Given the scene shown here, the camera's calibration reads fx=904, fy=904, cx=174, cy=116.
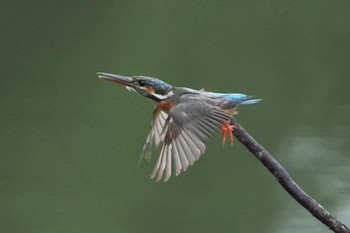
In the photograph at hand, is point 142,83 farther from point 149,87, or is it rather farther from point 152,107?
point 152,107

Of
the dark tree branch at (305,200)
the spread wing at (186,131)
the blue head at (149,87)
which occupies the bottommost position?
the dark tree branch at (305,200)

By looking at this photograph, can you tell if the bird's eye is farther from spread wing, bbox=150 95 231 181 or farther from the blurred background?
the blurred background

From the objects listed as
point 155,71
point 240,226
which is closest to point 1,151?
point 155,71

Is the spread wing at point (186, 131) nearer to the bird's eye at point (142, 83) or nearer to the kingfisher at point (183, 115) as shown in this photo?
the kingfisher at point (183, 115)

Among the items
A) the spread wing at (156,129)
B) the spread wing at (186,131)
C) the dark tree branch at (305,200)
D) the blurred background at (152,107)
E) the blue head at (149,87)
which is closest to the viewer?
the dark tree branch at (305,200)

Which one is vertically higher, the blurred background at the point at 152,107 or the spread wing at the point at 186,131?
the blurred background at the point at 152,107

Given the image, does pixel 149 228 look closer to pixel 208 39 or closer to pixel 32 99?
pixel 32 99

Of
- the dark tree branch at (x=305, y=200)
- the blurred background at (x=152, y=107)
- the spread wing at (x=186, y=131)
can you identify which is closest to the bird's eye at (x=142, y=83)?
the spread wing at (x=186, y=131)

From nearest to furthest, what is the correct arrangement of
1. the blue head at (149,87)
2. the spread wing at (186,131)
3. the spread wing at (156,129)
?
the spread wing at (186,131) < the blue head at (149,87) < the spread wing at (156,129)
